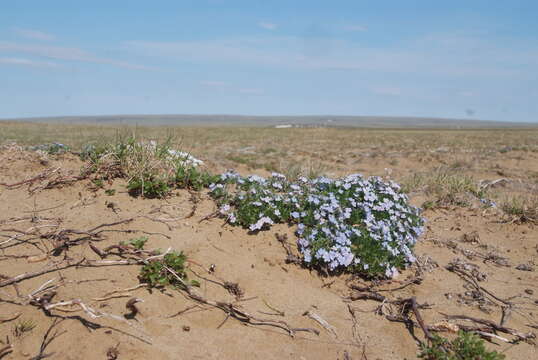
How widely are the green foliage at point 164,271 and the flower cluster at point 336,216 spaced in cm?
100

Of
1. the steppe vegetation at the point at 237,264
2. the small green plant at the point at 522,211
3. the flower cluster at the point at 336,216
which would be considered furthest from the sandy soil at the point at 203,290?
the small green plant at the point at 522,211

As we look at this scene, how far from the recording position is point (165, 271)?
360 centimetres

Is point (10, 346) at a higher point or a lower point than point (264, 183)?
lower

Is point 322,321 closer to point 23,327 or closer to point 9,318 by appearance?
point 23,327

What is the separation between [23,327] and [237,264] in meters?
1.78

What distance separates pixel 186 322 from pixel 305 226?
69.1 inches

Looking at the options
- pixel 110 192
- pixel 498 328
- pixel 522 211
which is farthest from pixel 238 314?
pixel 522 211

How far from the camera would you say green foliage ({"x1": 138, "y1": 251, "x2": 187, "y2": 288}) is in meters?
3.53

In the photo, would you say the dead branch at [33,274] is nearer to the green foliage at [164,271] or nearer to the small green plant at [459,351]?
the green foliage at [164,271]

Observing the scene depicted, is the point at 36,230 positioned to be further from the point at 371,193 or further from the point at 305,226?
the point at 371,193

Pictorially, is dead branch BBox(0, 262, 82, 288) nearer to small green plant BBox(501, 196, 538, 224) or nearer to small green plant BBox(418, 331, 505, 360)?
small green plant BBox(418, 331, 505, 360)

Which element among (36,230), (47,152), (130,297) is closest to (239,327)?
(130,297)

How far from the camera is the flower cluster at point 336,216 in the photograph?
4.25m

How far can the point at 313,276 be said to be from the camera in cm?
421
